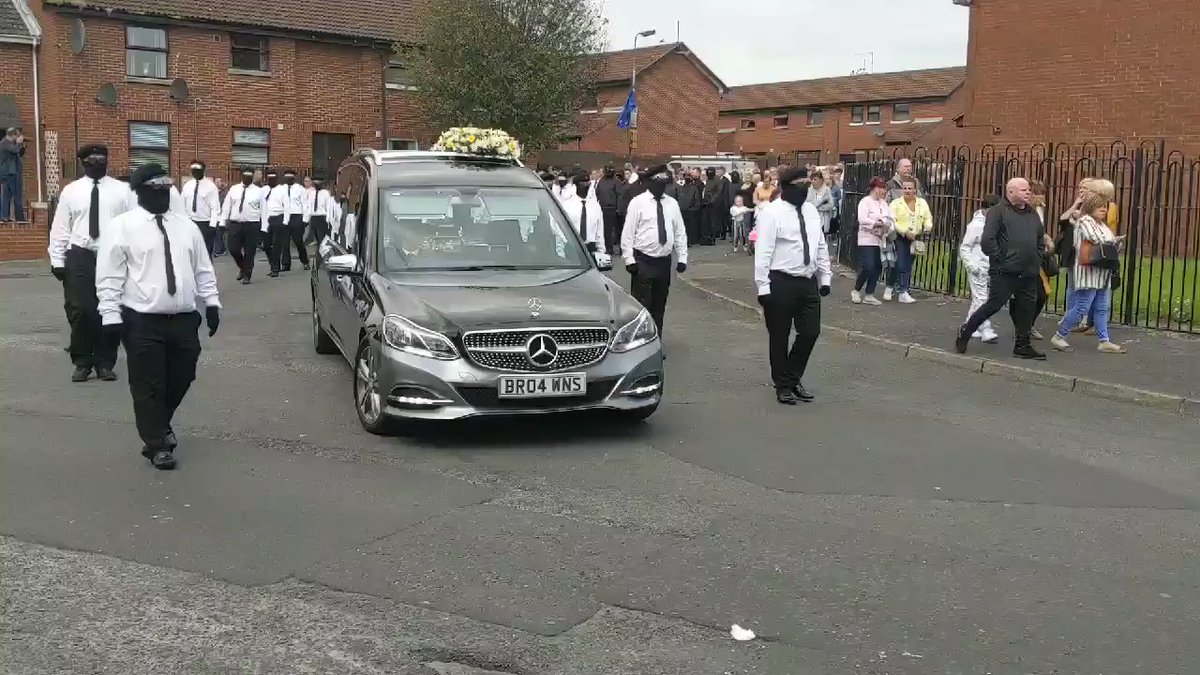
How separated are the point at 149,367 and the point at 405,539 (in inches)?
87.5

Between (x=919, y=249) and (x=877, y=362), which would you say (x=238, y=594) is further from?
(x=919, y=249)

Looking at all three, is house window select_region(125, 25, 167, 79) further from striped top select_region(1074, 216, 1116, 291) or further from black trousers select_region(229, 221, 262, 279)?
striped top select_region(1074, 216, 1116, 291)

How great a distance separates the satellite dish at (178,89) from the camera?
30844 millimetres

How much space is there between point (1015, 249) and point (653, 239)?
3310 millimetres

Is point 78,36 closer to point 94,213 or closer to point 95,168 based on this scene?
point 94,213

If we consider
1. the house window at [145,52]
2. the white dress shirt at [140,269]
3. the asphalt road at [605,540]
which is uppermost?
the house window at [145,52]

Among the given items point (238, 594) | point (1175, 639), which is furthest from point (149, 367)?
point (1175, 639)

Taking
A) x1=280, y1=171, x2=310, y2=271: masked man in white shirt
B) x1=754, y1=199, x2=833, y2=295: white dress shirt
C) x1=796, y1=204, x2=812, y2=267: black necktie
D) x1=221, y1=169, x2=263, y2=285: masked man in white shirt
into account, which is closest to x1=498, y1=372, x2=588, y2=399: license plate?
x1=754, y1=199, x2=833, y2=295: white dress shirt

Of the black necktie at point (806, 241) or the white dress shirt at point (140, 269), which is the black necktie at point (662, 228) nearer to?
the black necktie at point (806, 241)

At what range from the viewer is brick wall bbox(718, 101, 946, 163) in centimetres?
5872

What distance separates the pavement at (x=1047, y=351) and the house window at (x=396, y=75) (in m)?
21.8

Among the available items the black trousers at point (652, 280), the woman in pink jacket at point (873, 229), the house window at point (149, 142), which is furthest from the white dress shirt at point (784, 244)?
the house window at point (149, 142)

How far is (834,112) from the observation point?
2443 inches

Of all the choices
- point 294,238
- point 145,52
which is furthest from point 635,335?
point 145,52
